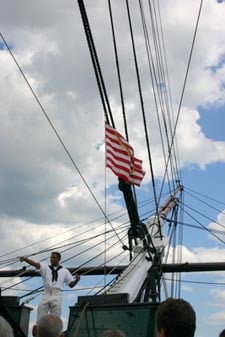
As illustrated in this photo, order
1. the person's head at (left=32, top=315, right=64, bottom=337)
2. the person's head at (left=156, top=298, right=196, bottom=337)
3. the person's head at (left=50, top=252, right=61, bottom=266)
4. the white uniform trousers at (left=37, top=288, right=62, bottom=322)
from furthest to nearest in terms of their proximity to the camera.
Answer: the person's head at (left=50, top=252, right=61, bottom=266)
the white uniform trousers at (left=37, top=288, right=62, bottom=322)
the person's head at (left=32, top=315, right=64, bottom=337)
the person's head at (left=156, top=298, right=196, bottom=337)

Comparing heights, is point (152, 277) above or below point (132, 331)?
above

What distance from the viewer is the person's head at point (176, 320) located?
8.57 feet

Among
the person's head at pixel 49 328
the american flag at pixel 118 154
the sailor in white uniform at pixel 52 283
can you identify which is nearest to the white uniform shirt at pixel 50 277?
the sailor in white uniform at pixel 52 283

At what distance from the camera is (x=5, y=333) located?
9.24 feet

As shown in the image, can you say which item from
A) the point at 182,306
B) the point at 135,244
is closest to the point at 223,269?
the point at 135,244

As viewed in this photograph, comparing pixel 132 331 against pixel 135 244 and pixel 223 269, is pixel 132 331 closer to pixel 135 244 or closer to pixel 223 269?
pixel 135 244

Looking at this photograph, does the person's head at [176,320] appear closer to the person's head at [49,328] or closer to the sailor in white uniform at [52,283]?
the person's head at [49,328]

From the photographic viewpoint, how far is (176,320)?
2613 millimetres

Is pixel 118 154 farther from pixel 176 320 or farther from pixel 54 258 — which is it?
pixel 176 320

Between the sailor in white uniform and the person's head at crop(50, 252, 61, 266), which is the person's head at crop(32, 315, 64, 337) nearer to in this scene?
the sailor in white uniform

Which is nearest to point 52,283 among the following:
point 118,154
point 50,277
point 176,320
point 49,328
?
Result: point 50,277

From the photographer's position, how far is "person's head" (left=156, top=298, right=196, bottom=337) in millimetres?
2611

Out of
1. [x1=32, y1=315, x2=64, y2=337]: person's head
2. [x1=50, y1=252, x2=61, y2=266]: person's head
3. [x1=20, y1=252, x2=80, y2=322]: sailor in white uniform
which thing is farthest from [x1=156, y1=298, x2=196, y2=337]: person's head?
[x1=50, y1=252, x2=61, y2=266]: person's head

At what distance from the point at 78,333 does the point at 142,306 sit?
33.1 inches
